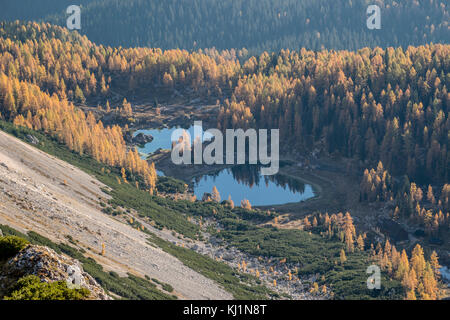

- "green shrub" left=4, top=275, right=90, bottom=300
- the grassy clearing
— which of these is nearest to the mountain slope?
the grassy clearing

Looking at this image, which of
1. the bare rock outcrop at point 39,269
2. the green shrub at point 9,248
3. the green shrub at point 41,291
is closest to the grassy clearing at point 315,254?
the bare rock outcrop at point 39,269

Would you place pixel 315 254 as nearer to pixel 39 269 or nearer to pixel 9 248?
pixel 9 248

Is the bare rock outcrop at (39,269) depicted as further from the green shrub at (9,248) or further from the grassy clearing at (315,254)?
the grassy clearing at (315,254)

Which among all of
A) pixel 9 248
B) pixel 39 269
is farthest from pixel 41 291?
pixel 9 248

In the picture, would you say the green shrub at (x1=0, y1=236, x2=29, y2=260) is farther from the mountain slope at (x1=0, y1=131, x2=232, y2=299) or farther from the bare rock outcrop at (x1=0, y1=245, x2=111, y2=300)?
the mountain slope at (x1=0, y1=131, x2=232, y2=299)
